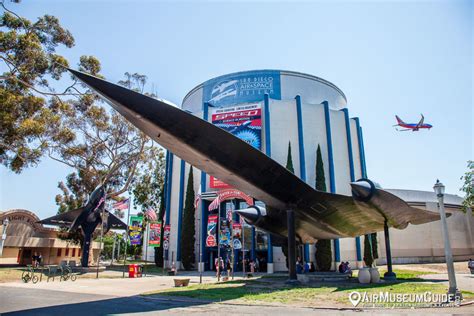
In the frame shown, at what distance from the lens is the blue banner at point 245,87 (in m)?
38.1

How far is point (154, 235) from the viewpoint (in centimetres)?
3234

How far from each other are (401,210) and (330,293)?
6.41m

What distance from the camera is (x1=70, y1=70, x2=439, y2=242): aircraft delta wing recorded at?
37.7ft

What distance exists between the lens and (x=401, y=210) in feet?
55.6

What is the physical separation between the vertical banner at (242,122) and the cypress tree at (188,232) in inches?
115

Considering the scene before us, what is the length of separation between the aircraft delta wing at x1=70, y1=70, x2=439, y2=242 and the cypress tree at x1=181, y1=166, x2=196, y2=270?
51.6 feet

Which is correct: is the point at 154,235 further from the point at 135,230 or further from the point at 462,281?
the point at 462,281

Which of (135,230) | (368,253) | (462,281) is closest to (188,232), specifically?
(135,230)

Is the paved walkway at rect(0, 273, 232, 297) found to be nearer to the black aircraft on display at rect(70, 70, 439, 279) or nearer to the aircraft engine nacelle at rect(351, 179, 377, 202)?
the black aircraft on display at rect(70, 70, 439, 279)

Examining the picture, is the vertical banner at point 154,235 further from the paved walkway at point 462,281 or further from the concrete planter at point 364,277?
the paved walkway at point 462,281

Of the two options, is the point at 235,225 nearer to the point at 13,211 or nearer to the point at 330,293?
the point at 330,293

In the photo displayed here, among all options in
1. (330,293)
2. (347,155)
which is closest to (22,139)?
(330,293)

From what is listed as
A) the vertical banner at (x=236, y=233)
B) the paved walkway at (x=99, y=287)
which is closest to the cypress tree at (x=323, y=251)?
the vertical banner at (x=236, y=233)

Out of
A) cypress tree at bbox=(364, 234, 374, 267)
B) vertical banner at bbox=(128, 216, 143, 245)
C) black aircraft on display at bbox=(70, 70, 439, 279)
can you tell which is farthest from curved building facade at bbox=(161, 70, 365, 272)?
black aircraft on display at bbox=(70, 70, 439, 279)
